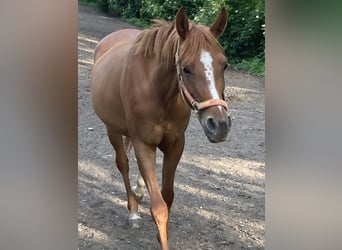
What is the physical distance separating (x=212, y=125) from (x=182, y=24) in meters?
0.40

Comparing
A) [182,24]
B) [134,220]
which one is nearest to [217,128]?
[182,24]

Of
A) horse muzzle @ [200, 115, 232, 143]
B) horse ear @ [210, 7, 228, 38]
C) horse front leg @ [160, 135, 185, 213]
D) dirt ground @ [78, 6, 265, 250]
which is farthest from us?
dirt ground @ [78, 6, 265, 250]

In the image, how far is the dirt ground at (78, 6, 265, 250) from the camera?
2.62 metres

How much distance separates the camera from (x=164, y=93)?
2.12 metres

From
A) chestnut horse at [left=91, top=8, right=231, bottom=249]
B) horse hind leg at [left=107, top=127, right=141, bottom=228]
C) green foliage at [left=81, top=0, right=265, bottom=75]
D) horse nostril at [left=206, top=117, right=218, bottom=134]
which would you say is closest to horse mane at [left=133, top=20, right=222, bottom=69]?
chestnut horse at [left=91, top=8, right=231, bottom=249]

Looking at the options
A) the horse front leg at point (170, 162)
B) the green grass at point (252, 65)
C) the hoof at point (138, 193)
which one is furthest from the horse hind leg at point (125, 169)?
the green grass at point (252, 65)

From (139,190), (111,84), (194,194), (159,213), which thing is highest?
(111,84)

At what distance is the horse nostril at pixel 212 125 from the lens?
5.72 feet

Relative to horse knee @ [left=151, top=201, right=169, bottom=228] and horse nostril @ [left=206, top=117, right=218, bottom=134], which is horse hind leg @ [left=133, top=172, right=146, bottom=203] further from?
horse nostril @ [left=206, top=117, right=218, bottom=134]

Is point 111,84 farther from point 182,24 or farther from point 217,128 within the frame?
point 217,128

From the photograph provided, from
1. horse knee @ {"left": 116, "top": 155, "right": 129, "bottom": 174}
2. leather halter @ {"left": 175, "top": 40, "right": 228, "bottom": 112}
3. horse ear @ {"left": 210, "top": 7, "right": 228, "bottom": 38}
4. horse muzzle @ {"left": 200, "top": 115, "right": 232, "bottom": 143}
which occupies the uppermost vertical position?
horse ear @ {"left": 210, "top": 7, "right": 228, "bottom": 38}

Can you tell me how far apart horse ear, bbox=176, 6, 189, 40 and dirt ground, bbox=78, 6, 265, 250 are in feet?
3.64
